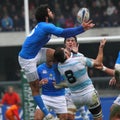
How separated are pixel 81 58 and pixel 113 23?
7733mm

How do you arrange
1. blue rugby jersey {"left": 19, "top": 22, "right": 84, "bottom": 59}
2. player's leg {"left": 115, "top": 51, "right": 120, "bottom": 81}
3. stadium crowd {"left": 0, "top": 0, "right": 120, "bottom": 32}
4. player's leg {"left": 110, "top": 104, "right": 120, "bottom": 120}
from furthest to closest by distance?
stadium crowd {"left": 0, "top": 0, "right": 120, "bottom": 32} → player's leg {"left": 110, "top": 104, "right": 120, "bottom": 120} → blue rugby jersey {"left": 19, "top": 22, "right": 84, "bottom": 59} → player's leg {"left": 115, "top": 51, "right": 120, "bottom": 81}

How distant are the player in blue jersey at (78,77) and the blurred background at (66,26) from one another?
5.13m

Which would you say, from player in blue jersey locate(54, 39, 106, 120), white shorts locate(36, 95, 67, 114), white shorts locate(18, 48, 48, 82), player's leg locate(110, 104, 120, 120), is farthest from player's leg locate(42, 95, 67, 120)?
player's leg locate(110, 104, 120, 120)

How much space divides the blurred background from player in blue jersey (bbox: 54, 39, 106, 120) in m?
5.13

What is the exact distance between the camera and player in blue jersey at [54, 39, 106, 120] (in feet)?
35.9

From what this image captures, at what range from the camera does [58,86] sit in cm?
1188

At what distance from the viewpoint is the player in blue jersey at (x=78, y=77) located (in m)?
11.0

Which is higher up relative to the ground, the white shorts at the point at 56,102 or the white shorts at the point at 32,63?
the white shorts at the point at 32,63

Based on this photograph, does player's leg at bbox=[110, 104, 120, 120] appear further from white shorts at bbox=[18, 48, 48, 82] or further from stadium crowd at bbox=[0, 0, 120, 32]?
stadium crowd at bbox=[0, 0, 120, 32]

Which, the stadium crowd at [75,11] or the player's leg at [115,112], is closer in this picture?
the player's leg at [115,112]

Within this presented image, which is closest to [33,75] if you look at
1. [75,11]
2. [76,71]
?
[76,71]

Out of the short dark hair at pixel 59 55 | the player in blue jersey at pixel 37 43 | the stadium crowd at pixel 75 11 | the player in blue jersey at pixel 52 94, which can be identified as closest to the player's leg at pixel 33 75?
the player in blue jersey at pixel 37 43

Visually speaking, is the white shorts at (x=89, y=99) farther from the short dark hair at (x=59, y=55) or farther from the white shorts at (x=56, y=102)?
the white shorts at (x=56, y=102)

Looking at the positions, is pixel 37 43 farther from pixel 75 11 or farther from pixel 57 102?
pixel 75 11
